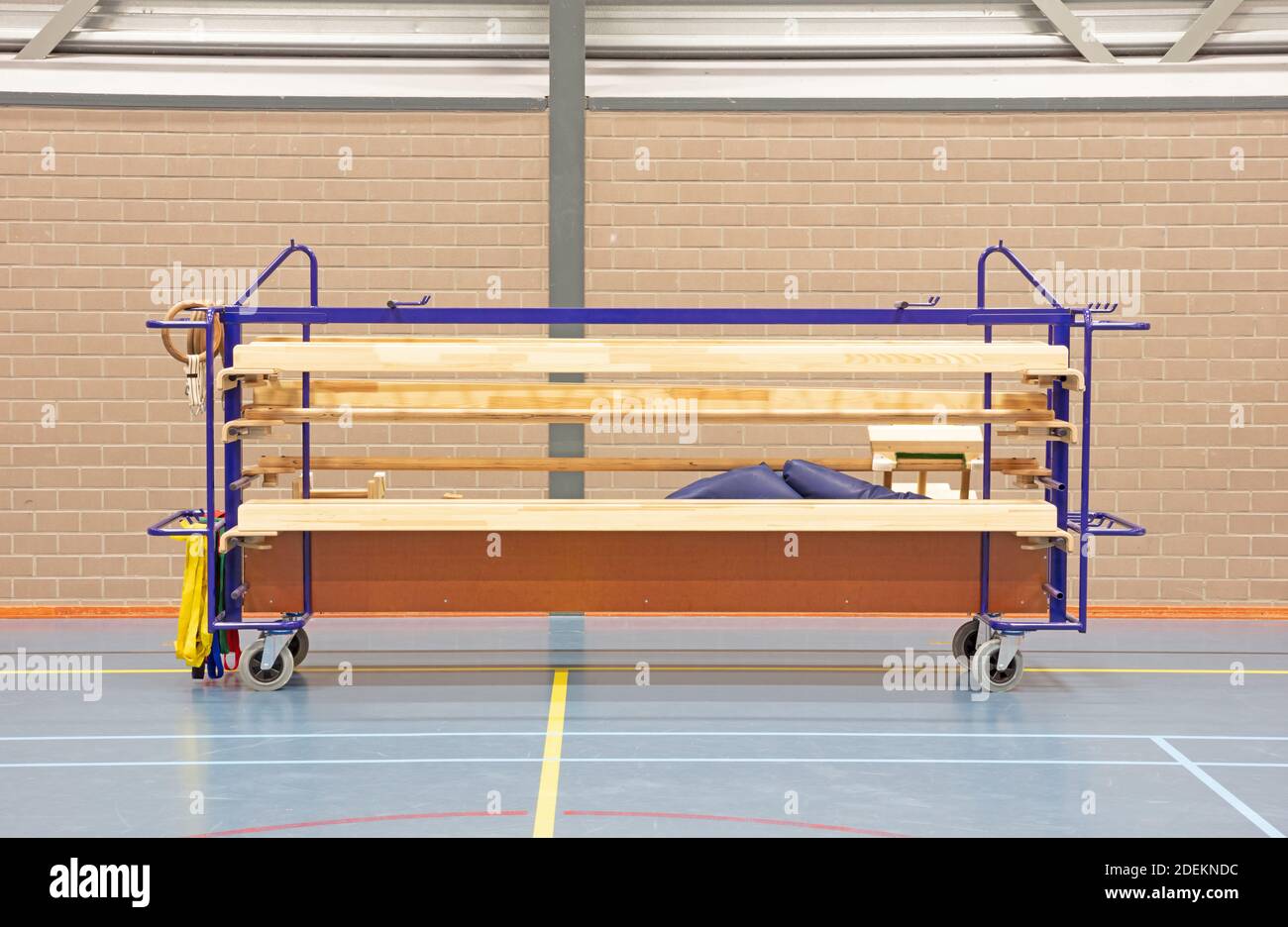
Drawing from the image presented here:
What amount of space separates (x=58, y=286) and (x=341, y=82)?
2.39 meters

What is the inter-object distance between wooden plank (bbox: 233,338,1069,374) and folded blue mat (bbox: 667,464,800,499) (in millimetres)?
662

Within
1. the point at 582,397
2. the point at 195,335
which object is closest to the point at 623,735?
the point at 582,397

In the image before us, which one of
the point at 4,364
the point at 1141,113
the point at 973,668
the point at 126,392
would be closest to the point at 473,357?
the point at 973,668

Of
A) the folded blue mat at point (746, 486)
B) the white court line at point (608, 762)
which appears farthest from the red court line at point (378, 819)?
the folded blue mat at point (746, 486)

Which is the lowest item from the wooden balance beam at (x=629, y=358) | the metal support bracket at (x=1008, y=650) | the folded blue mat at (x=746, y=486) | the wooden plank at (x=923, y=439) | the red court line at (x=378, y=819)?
the red court line at (x=378, y=819)

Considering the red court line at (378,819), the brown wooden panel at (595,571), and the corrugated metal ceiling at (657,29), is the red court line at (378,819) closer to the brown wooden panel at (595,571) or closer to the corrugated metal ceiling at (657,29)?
the brown wooden panel at (595,571)

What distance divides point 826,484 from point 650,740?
1811mm

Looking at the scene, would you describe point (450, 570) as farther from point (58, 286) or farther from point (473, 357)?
→ point (58, 286)

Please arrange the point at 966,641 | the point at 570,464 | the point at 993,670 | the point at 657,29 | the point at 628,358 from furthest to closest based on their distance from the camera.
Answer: the point at 657,29 < the point at 570,464 < the point at 966,641 < the point at 993,670 < the point at 628,358

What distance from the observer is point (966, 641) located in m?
7.85

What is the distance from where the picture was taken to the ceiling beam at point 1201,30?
9.61m

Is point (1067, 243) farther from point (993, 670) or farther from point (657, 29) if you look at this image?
point (993, 670)

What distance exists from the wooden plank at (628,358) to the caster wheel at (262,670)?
5.11 ft

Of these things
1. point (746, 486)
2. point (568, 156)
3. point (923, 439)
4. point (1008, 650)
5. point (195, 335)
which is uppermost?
point (568, 156)
